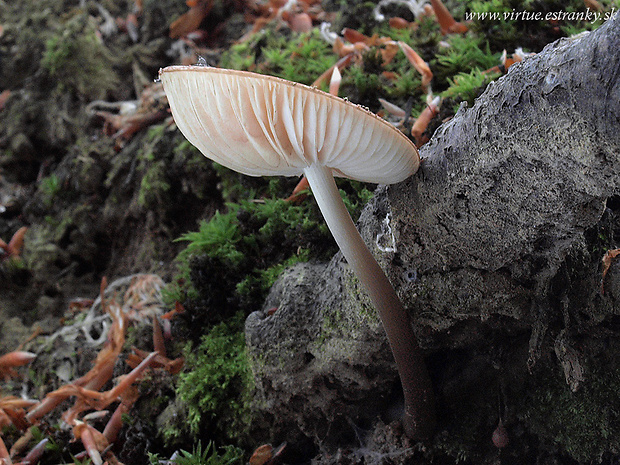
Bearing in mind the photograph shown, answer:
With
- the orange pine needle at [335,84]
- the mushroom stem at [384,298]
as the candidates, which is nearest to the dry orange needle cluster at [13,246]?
the orange pine needle at [335,84]

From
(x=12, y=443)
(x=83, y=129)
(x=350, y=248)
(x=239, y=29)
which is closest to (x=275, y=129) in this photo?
(x=350, y=248)

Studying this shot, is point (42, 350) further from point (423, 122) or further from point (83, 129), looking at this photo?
point (423, 122)

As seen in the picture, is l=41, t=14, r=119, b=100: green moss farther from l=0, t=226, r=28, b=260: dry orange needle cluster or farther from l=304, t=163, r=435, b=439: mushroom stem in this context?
l=304, t=163, r=435, b=439: mushroom stem

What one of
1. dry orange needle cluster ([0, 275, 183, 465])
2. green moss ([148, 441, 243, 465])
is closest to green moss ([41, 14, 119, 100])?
dry orange needle cluster ([0, 275, 183, 465])

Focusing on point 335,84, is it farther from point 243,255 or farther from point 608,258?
point 608,258

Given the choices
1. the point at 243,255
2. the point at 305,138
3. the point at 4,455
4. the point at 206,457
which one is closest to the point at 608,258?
the point at 305,138

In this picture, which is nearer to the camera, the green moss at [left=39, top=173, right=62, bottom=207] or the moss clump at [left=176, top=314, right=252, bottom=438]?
the moss clump at [left=176, top=314, right=252, bottom=438]

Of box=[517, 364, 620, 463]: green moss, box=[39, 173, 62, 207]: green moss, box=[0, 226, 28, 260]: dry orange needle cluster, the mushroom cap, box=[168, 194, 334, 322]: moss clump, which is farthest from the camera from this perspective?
box=[39, 173, 62, 207]: green moss
